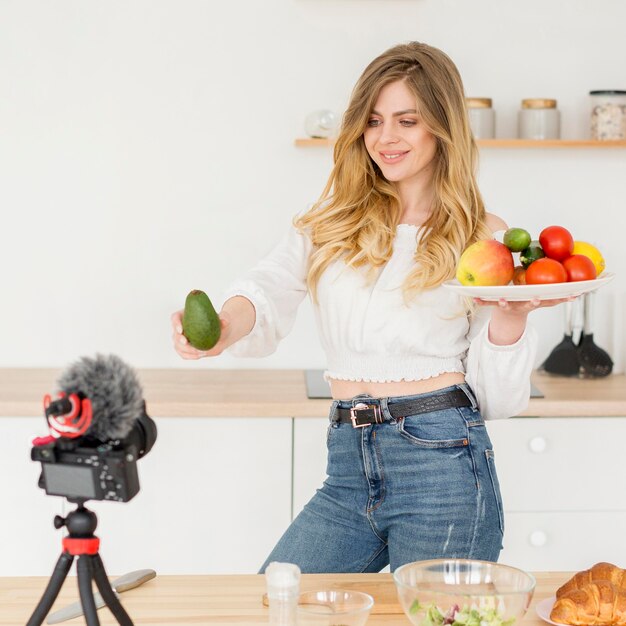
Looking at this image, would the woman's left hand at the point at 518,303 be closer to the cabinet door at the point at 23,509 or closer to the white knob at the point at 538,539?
the white knob at the point at 538,539

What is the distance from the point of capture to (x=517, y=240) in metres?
1.49

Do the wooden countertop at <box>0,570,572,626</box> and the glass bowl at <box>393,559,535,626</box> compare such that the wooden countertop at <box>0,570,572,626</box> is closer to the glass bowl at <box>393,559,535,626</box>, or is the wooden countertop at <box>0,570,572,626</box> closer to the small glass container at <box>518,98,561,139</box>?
the glass bowl at <box>393,559,535,626</box>

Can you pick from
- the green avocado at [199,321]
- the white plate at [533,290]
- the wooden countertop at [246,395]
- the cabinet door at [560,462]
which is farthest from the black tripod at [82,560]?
the cabinet door at [560,462]

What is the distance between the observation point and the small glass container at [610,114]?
285cm

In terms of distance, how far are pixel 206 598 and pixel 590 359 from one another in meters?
1.88

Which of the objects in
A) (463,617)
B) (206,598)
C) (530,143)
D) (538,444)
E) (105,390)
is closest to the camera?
(105,390)

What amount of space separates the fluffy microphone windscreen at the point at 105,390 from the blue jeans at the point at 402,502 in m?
0.77

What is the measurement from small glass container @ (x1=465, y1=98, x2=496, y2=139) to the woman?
39.0 inches

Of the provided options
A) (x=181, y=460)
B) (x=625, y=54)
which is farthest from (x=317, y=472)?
(x=625, y=54)

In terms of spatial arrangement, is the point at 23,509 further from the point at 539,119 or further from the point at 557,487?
the point at 539,119

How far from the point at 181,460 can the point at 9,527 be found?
50 cm

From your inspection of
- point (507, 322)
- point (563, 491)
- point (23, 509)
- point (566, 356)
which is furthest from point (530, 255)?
point (23, 509)

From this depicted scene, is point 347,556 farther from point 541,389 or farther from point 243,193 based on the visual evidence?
point 243,193

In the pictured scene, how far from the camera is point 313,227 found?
6.17 ft
